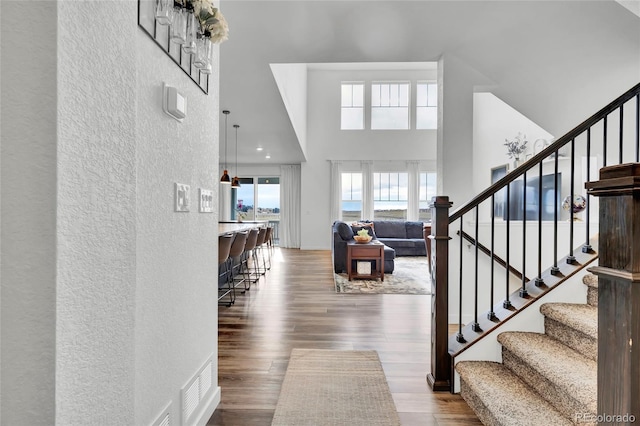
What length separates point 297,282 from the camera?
4.96 meters

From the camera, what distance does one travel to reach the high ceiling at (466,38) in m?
2.60

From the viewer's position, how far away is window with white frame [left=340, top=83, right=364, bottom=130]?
31.0ft

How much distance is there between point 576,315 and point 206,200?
2079 millimetres

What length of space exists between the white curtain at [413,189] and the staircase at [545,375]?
7.32m

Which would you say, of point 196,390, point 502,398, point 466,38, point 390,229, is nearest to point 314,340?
point 196,390

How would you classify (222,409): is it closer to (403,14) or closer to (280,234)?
(403,14)

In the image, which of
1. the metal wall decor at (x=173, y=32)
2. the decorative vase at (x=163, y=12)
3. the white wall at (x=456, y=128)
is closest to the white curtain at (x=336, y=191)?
the white wall at (x=456, y=128)

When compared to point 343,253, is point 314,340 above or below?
below

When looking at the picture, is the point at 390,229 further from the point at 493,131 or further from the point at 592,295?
the point at 592,295

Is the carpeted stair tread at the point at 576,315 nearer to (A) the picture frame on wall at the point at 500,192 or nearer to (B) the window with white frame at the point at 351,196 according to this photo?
(A) the picture frame on wall at the point at 500,192

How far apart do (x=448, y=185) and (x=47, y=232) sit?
3.23 meters

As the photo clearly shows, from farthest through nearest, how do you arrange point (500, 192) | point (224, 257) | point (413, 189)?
1. point (413, 189)
2. point (500, 192)
3. point (224, 257)

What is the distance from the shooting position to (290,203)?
9.83 m

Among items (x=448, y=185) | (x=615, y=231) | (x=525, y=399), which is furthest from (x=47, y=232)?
(x=448, y=185)
